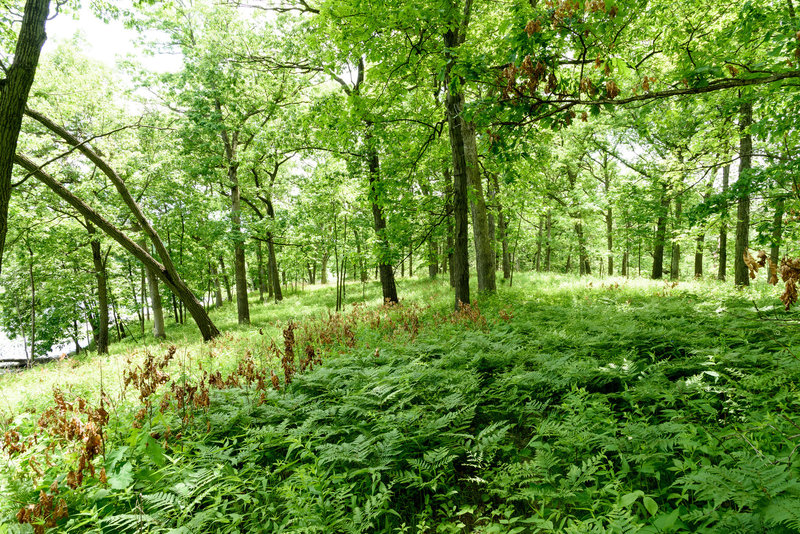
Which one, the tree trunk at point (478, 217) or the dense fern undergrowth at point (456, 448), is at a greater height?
the tree trunk at point (478, 217)

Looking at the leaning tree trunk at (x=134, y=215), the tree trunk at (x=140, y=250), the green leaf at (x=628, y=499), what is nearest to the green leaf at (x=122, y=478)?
the green leaf at (x=628, y=499)

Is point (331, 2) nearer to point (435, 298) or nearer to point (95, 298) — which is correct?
point (435, 298)

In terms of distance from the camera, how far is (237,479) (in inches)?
111

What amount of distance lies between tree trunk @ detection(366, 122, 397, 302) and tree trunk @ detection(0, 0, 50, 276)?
6255 millimetres

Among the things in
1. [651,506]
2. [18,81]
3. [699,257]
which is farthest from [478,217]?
[699,257]

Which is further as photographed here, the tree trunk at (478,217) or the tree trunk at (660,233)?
the tree trunk at (660,233)

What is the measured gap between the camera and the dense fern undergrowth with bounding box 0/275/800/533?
7.77 ft

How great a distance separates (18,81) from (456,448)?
6783 mm

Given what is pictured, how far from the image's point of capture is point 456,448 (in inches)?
128

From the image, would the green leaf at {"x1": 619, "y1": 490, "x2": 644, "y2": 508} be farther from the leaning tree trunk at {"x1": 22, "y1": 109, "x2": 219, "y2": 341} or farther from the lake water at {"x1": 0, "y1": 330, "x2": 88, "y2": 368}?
the lake water at {"x1": 0, "y1": 330, "x2": 88, "y2": 368}

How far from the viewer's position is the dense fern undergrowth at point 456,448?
7.77 ft

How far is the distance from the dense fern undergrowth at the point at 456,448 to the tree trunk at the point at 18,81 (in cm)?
304

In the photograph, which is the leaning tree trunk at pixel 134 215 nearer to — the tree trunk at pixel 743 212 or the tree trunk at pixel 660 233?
the tree trunk at pixel 743 212

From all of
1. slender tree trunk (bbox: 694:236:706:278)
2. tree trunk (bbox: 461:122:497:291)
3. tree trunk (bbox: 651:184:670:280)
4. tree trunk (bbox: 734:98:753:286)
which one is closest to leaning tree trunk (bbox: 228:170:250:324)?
tree trunk (bbox: 461:122:497:291)
